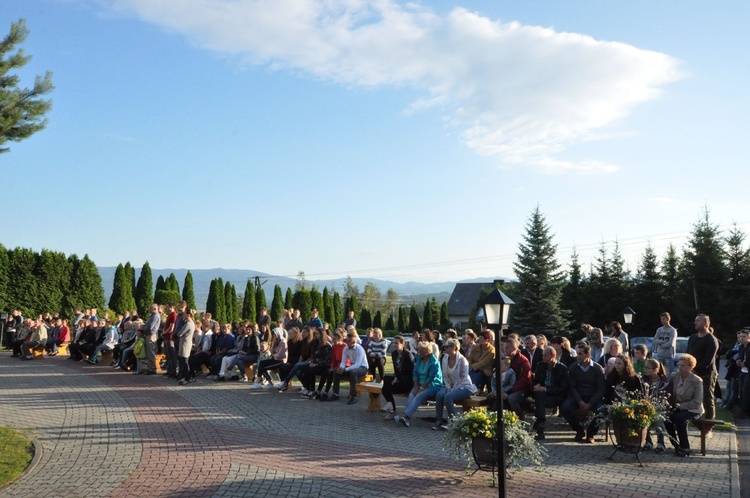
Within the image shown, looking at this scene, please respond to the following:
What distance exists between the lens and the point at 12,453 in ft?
29.9

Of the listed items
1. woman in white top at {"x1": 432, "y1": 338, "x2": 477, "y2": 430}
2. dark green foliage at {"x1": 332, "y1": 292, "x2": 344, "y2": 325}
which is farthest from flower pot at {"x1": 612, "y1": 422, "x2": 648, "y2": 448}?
dark green foliage at {"x1": 332, "y1": 292, "x2": 344, "y2": 325}

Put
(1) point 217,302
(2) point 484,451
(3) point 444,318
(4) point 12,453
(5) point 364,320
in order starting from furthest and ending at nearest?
(3) point 444,318 → (5) point 364,320 → (1) point 217,302 → (4) point 12,453 → (2) point 484,451

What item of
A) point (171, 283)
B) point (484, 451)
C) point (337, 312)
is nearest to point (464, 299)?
point (337, 312)

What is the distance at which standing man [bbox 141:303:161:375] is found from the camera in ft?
59.8

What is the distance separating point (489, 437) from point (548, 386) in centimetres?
361

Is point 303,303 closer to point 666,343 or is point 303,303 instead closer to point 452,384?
point 666,343

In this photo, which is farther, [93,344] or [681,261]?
[681,261]

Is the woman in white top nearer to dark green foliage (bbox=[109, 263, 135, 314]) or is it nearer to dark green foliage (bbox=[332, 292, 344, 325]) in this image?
dark green foliage (bbox=[109, 263, 135, 314])

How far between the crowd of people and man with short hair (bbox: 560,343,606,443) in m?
0.02

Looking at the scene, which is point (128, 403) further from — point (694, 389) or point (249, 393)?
point (694, 389)

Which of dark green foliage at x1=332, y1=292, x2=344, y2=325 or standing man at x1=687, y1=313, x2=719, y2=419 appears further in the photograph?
dark green foliage at x1=332, y1=292, x2=344, y2=325

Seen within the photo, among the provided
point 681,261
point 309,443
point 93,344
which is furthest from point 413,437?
point 681,261

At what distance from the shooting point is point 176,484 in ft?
25.0

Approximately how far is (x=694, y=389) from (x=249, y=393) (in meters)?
9.91
